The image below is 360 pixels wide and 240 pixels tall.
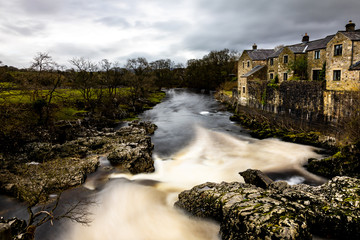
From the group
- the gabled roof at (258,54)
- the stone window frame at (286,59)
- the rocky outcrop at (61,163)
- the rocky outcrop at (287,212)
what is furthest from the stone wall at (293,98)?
the rocky outcrop at (61,163)

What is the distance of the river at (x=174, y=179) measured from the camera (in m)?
8.73

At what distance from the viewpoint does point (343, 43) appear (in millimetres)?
21156

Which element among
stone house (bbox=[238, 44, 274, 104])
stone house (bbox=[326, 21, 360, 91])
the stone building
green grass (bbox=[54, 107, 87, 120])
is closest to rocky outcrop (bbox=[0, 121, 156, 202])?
green grass (bbox=[54, 107, 87, 120])

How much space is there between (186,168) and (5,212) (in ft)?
32.0

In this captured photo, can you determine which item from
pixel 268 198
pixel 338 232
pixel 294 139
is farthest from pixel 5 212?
pixel 294 139

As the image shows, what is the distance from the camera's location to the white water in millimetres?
8711

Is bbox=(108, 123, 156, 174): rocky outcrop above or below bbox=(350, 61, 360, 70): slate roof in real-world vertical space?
below

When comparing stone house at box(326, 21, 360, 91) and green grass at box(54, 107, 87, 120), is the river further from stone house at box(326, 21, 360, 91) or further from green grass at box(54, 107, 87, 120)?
green grass at box(54, 107, 87, 120)

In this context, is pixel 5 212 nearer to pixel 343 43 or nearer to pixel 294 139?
pixel 294 139

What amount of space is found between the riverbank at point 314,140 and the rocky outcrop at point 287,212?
15.7ft

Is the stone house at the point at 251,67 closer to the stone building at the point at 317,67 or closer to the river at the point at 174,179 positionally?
the stone building at the point at 317,67

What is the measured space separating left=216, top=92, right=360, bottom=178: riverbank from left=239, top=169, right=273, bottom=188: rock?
4.27 metres

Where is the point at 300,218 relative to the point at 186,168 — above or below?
above

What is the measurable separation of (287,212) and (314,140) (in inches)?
595
